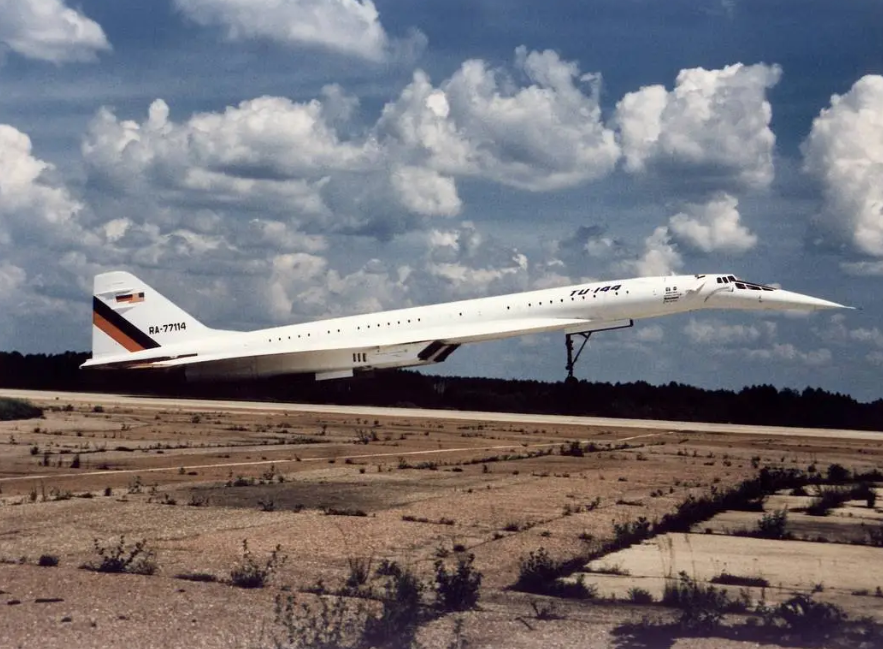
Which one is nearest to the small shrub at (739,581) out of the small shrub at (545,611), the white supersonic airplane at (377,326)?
the small shrub at (545,611)

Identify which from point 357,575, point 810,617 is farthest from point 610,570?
point 357,575

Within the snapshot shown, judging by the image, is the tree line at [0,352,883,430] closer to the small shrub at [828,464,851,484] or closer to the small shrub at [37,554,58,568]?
the small shrub at [828,464,851,484]

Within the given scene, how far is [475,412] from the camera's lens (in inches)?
1548

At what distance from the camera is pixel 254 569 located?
6.55 meters

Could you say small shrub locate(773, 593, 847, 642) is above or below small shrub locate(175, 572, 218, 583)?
below

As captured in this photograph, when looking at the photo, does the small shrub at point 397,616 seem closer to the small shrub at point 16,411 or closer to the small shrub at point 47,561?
the small shrub at point 47,561

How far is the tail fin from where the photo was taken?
129 feet

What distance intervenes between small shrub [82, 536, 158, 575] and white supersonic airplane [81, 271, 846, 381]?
1035 inches

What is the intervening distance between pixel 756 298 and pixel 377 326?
14324mm

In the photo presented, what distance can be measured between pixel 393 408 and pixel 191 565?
3276 centimetres

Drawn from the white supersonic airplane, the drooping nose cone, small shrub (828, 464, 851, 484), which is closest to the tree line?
the white supersonic airplane

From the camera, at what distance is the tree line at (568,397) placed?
3991 centimetres

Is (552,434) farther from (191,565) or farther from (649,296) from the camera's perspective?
(191,565)

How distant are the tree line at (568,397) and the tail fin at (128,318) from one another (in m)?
1.65
